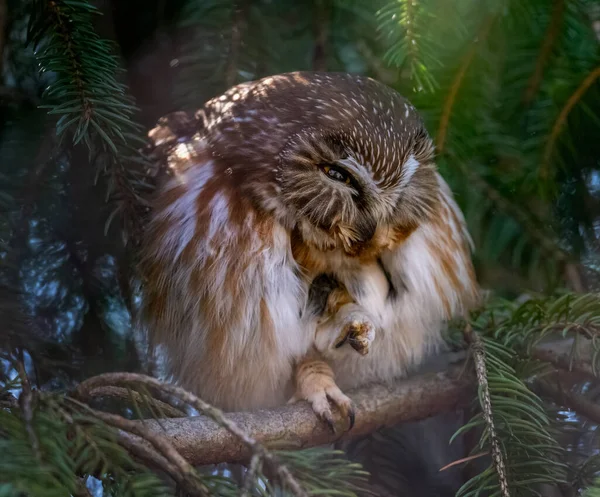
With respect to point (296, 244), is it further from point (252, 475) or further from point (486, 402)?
point (252, 475)

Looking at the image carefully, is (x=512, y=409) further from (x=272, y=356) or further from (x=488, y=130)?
(x=488, y=130)

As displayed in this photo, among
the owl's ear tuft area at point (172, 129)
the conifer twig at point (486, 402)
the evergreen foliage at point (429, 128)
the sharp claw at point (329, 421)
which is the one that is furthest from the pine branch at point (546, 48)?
the sharp claw at point (329, 421)

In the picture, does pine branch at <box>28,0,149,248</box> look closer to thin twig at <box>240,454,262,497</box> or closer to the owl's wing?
the owl's wing

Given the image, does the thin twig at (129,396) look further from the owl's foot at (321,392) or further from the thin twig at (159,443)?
the owl's foot at (321,392)

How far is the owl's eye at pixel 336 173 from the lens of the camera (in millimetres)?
1552

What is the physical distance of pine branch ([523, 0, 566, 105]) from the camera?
1.78 meters

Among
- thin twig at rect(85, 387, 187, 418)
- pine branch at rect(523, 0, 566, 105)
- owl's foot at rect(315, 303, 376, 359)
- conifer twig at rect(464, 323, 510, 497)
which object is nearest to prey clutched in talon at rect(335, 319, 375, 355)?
owl's foot at rect(315, 303, 376, 359)

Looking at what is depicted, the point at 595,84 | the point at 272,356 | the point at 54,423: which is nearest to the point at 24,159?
the point at 272,356

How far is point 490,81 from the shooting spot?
1.94 metres

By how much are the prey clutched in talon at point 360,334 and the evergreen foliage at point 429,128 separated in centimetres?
25

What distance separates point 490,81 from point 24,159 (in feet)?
3.85

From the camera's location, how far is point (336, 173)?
5.11 feet

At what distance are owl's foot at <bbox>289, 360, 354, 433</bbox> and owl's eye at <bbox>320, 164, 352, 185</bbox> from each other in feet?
1.56

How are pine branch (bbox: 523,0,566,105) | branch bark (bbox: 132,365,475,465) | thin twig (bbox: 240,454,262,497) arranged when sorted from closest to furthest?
thin twig (bbox: 240,454,262,497) < branch bark (bbox: 132,365,475,465) < pine branch (bbox: 523,0,566,105)
